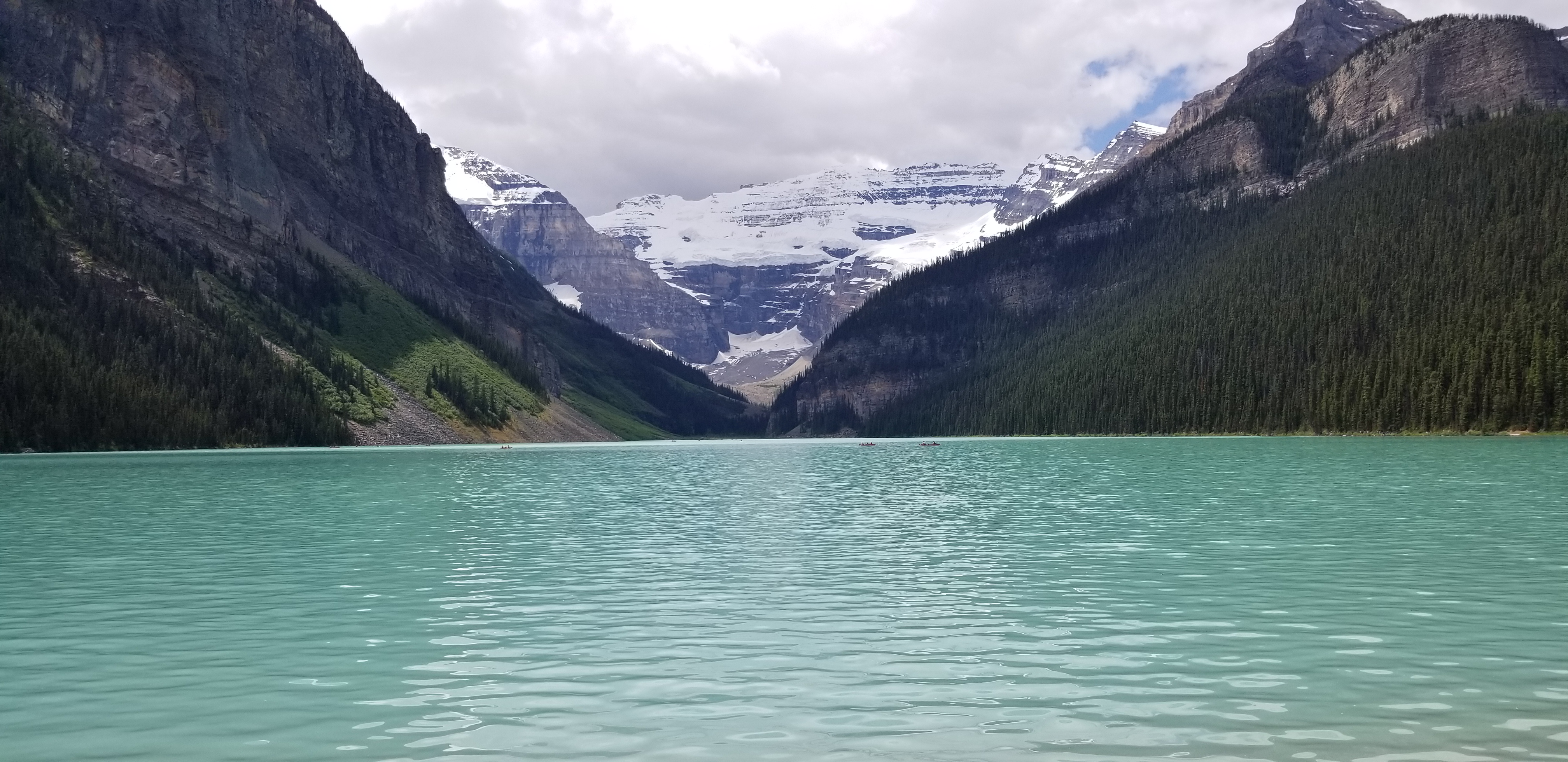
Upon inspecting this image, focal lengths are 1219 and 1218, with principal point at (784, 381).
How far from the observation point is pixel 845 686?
2142 centimetres

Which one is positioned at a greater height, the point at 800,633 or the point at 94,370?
the point at 94,370

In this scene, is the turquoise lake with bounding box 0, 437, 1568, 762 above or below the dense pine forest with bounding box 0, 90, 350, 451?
below

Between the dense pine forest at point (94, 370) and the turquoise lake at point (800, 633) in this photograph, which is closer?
the turquoise lake at point (800, 633)

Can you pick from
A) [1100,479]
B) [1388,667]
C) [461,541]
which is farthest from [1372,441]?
[1388,667]

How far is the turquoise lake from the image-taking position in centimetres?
1800

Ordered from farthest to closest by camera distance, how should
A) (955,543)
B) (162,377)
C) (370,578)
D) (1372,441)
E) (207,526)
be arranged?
(162,377)
(1372,441)
(207,526)
(955,543)
(370,578)

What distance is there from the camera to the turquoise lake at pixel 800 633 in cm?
1800

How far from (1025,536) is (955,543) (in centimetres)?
353

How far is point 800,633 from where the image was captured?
26.9m

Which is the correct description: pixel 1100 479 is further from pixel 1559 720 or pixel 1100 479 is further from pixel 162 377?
pixel 162 377

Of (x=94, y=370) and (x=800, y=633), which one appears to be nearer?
(x=800, y=633)

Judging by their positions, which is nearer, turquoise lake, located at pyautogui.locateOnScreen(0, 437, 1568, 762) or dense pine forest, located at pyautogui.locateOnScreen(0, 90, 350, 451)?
turquoise lake, located at pyautogui.locateOnScreen(0, 437, 1568, 762)

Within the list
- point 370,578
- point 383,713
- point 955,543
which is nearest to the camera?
point 383,713

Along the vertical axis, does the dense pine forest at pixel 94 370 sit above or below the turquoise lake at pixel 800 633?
above
